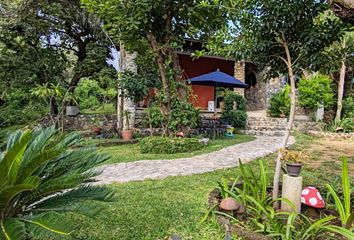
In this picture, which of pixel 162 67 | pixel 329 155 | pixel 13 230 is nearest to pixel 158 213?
pixel 13 230

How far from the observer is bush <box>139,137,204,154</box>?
8188 mm

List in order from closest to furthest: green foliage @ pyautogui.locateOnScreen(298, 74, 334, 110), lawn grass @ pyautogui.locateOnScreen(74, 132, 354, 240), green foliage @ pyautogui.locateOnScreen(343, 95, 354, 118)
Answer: lawn grass @ pyautogui.locateOnScreen(74, 132, 354, 240) < green foliage @ pyautogui.locateOnScreen(298, 74, 334, 110) < green foliage @ pyautogui.locateOnScreen(343, 95, 354, 118)

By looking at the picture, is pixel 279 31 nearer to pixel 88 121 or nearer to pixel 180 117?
pixel 180 117

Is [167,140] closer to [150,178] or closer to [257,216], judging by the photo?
[150,178]

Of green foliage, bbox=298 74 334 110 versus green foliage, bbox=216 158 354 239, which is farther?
green foliage, bbox=298 74 334 110

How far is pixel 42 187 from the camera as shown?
2275 mm

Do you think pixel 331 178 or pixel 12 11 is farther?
pixel 12 11

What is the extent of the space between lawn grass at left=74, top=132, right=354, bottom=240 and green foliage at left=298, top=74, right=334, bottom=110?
30.8 ft

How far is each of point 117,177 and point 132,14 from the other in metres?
4.84

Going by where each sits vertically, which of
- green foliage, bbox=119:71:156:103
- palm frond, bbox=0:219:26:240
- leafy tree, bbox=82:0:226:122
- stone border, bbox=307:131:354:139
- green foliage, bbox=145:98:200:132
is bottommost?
stone border, bbox=307:131:354:139

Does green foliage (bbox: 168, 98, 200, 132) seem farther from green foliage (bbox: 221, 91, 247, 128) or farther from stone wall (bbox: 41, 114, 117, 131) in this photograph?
stone wall (bbox: 41, 114, 117, 131)

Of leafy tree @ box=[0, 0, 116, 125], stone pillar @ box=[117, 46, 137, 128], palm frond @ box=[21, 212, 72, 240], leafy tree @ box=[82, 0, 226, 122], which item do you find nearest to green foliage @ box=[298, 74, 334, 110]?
leafy tree @ box=[82, 0, 226, 122]

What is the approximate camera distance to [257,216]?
3123 mm

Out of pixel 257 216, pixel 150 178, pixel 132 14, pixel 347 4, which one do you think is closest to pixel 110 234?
pixel 257 216
